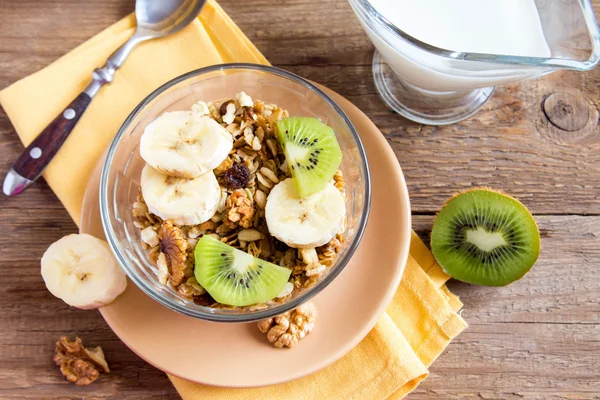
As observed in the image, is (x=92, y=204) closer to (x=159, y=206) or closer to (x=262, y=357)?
(x=159, y=206)

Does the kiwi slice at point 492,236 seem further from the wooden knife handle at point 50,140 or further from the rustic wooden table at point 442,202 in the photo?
the wooden knife handle at point 50,140

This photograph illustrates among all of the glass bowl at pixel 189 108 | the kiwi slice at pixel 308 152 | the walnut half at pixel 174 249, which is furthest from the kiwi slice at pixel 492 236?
the walnut half at pixel 174 249

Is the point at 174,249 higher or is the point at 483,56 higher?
the point at 483,56

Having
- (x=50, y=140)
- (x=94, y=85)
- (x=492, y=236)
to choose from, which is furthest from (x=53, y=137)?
(x=492, y=236)

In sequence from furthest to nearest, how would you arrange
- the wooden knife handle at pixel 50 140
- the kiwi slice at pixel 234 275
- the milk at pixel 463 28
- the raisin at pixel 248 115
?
the wooden knife handle at pixel 50 140 → the milk at pixel 463 28 → the raisin at pixel 248 115 → the kiwi slice at pixel 234 275

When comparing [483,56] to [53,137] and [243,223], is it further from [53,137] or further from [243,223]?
[53,137]

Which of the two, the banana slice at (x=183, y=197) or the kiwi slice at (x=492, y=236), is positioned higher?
the banana slice at (x=183, y=197)

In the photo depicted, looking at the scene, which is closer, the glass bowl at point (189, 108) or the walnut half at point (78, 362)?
the glass bowl at point (189, 108)
